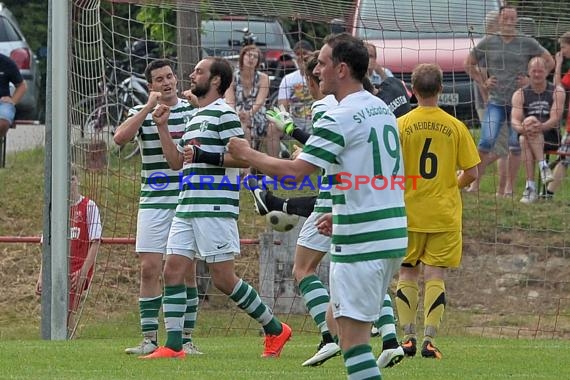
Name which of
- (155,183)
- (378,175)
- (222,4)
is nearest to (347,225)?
(378,175)

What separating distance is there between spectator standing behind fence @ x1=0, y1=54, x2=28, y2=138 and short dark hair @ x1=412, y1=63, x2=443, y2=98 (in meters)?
7.54

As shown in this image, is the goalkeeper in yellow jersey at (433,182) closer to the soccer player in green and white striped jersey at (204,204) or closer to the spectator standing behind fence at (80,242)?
the soccer player in green and white striped jersey at (204,204)

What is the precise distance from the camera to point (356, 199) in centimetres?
640

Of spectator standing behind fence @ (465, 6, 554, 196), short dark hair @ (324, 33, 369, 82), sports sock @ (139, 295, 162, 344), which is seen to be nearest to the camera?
short dark hair @ (324, 33, 369, 82)

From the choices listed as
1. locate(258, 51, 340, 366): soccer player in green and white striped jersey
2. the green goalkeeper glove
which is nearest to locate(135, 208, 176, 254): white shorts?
locate(258, 51, 340, 366): soccer player in green and white striped jersey

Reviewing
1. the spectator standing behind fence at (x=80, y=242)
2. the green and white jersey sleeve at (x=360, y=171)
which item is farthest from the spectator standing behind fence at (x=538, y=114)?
the green and white jersey sleeve at (x=360, y=171)

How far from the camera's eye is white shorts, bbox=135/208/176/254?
963cm

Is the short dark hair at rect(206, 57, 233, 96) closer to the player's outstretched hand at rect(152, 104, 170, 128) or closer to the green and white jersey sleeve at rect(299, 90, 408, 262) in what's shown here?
the player's outstretched hand at rect(152, 104, 170, 128)

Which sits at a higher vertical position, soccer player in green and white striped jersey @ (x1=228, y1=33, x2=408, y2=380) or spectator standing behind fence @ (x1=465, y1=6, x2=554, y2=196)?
spectator standing behind fence @ (x1=465, y1=6, x2=554, y2=196)

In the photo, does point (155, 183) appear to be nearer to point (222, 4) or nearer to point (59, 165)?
point (59, 165)

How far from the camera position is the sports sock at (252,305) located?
927 centimetres

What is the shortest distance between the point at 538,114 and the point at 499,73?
0.65 m

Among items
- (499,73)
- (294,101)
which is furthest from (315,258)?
(499,73)

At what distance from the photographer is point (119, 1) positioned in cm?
1130
